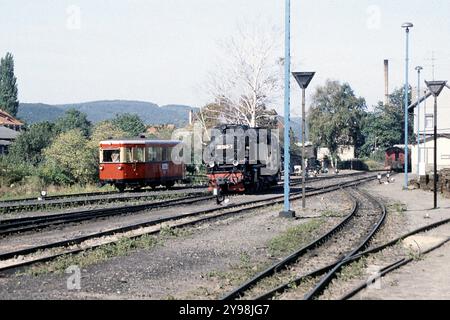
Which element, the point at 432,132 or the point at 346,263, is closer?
the point at 346,263

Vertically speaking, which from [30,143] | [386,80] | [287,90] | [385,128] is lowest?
[30,143]

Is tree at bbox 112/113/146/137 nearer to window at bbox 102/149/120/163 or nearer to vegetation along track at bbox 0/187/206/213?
window at bbox 102/149/120/163

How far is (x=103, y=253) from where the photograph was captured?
44.3 feet

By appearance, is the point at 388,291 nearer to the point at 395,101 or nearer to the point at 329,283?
the point at 329,283

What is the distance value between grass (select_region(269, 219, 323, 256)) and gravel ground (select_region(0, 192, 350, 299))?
0.87ft

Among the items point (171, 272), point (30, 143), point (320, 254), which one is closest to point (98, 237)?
point (171, 272)

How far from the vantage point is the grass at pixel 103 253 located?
39.2 ft

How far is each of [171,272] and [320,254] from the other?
11.9 feet

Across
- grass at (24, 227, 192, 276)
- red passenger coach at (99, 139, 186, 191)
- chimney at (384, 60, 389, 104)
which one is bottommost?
grass at (24, 227, 192, 276)

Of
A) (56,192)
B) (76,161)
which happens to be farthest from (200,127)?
(56,192)

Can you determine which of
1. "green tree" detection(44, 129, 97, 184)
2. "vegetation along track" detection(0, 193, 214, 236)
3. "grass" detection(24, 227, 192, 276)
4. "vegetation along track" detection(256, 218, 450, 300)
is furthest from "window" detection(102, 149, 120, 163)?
"vegetation along track" detection(256, 218, 450, 300)

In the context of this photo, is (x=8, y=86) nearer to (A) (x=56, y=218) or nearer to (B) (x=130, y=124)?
(B) (x=130, y=124)

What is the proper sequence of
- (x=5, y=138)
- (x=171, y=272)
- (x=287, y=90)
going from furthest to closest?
(x=5, y=138) → (x=287, y=90) → (x=171, y=272)

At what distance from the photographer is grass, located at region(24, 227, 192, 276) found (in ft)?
39.2
